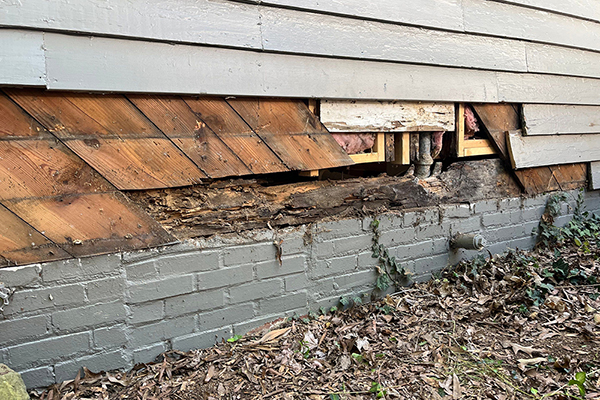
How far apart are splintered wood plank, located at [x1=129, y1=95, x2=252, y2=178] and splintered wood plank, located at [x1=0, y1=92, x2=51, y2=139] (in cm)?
47

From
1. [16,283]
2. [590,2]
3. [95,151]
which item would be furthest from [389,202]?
[590,2]

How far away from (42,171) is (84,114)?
34cm

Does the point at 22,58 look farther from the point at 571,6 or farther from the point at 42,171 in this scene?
the point at 571,6

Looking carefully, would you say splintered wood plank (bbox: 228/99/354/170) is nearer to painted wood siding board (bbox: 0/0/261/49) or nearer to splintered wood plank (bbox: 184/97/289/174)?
splintered wood plank (bbox: 184/97/289/174)

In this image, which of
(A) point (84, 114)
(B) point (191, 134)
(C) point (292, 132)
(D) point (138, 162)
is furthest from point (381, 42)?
(A) point (84, 114)

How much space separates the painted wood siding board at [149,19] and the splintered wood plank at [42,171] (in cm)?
55

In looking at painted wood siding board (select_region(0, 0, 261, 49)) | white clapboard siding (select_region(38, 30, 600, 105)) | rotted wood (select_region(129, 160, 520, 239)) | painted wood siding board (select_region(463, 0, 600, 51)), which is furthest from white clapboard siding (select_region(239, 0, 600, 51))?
rotted wood (select_region(129, 160, 520, 239))

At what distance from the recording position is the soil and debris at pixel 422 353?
219 cm

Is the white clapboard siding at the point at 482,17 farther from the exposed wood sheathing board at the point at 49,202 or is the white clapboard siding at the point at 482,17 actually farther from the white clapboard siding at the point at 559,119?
the exposed wood sheathing board at the point at 49,202

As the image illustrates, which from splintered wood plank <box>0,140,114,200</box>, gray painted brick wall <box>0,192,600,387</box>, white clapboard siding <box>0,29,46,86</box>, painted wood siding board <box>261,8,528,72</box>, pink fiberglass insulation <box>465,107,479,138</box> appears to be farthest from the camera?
pink fiberglass insulation <box>465,107,479,138</box>

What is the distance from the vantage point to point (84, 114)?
208 centimetres

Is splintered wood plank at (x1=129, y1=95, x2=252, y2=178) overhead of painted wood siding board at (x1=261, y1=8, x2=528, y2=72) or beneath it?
beneath

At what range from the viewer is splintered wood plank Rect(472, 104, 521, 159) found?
3581 mm

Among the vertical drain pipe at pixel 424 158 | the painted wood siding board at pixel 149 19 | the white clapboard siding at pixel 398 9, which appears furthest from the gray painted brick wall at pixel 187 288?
the white clapboard siding at pixel 398 9
